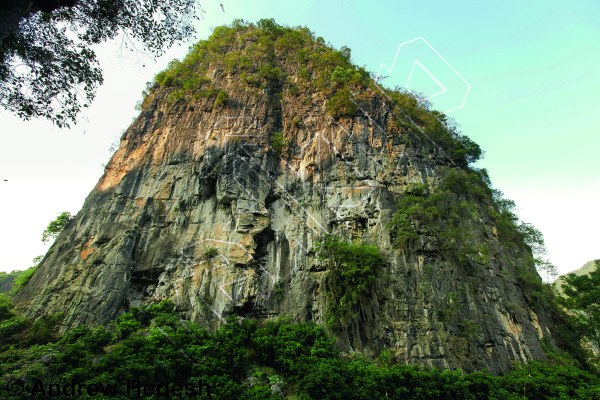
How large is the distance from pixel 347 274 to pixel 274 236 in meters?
4.48

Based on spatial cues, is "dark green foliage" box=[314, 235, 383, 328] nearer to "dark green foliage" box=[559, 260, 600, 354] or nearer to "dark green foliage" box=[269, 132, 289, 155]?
"dark green foliage" box=[269, 132, 289, 155]

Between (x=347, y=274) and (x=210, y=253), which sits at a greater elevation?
(x=347, y=274)

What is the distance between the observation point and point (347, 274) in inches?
547

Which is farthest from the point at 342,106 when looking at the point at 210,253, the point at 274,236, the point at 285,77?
the point at 210,253

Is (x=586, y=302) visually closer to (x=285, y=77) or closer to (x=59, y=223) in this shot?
(x=285, y=77)

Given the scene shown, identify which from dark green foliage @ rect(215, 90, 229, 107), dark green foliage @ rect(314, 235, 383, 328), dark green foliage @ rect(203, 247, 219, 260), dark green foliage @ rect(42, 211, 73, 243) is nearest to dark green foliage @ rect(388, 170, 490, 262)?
dark green foliage @ rect(314, 235, 383, 328)

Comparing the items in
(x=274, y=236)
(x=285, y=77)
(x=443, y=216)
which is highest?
(x=285, y=77)

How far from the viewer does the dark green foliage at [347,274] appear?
45.1 ft

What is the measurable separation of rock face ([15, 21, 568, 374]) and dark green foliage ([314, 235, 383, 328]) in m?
0.51

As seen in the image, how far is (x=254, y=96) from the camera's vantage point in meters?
21.0

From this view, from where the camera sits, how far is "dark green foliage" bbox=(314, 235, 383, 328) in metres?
13.8

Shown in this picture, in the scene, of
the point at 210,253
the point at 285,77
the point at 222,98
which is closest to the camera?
the point at 210,253

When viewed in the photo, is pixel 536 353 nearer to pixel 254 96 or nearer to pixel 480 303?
pixel 480 303

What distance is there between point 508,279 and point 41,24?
20044 mm
